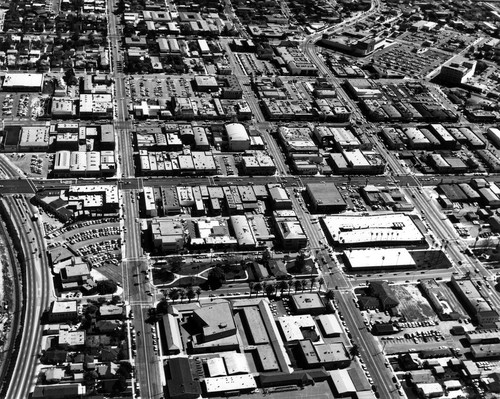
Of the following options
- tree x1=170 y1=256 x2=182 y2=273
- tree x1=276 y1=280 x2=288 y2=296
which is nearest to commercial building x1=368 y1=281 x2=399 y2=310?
tree x1=276 y1=280 x2=288 y2=296

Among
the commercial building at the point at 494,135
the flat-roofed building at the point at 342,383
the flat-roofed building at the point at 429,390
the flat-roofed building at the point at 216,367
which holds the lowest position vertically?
the flat-roofed building at the point at 429,390

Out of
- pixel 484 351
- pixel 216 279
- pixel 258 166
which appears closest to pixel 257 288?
pixel 216 279

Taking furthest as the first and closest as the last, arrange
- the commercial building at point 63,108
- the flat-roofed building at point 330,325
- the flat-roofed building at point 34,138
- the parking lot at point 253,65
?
the parking lot at point 253,65 < the commercial building at point 63,108 < the flat-roofed building at point 34,138 < the flat-roofed building at point 330,325

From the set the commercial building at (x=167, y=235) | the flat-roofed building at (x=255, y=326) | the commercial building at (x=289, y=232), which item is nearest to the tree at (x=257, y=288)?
the flat-roofed building at (x=255, y=326)

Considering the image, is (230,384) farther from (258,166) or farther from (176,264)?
(258,166)

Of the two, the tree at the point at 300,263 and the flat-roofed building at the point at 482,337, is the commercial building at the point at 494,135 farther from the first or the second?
the tree at the point at 300,263
